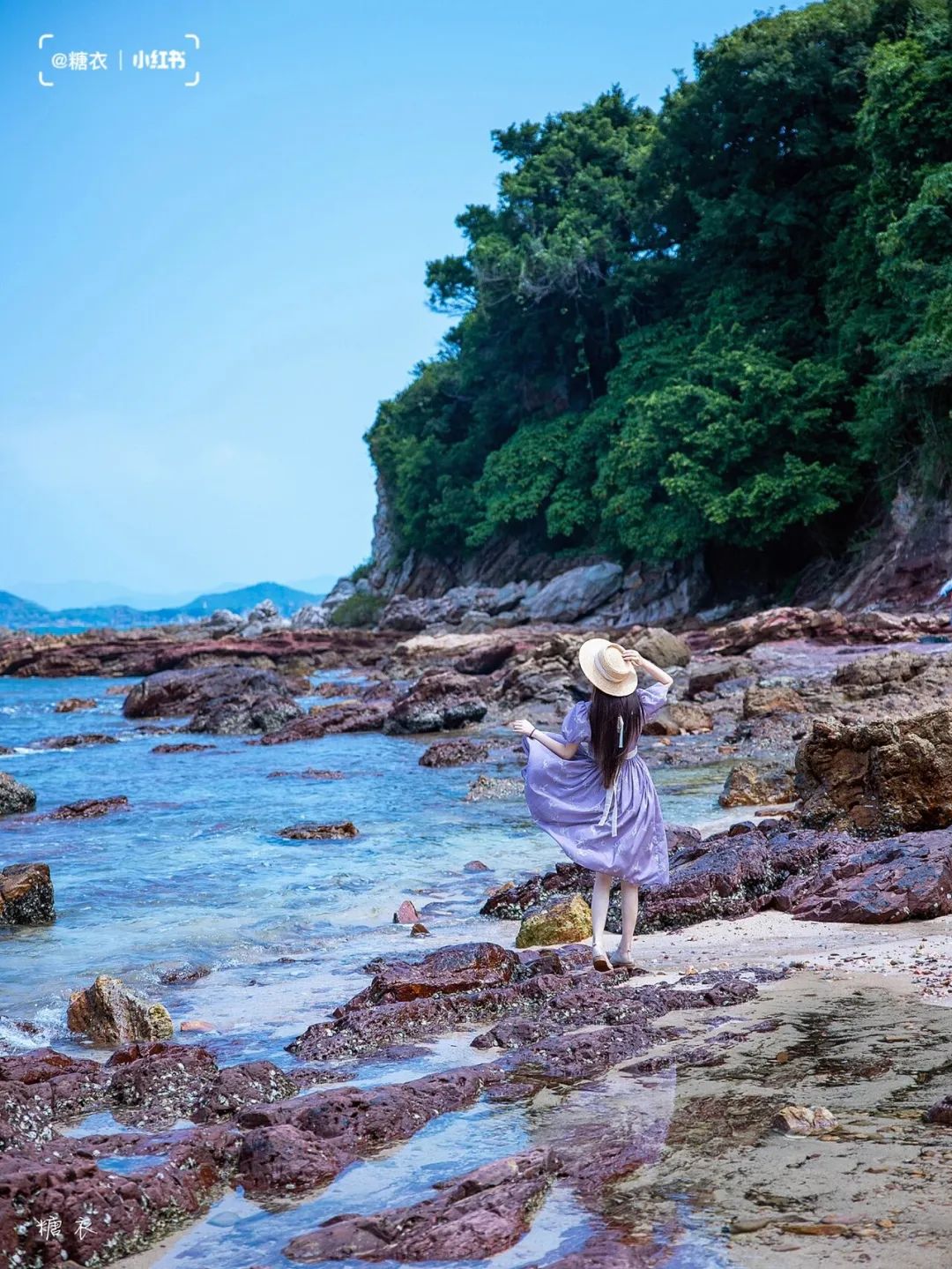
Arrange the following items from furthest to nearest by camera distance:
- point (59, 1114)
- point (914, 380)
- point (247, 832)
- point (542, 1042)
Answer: point (914, 380) < point (247, 832) < point (542, 1042) < point (59, 1114)

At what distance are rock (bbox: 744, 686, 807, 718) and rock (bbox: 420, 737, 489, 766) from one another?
3.90 metres

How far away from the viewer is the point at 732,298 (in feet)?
128

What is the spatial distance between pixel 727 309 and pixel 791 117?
5.74 m

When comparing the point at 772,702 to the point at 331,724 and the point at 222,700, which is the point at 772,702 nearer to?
the point at 331,724

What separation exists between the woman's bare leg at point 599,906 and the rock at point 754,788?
5.08 meters

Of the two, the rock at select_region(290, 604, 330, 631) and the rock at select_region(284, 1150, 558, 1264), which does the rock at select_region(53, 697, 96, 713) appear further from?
the rock at select_region(284, 1150, 558, 1264)

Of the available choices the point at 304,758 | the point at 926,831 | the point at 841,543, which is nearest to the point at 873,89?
the point at 841,543

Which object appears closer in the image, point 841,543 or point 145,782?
point 145,782

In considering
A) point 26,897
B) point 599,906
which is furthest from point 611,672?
point 26,897

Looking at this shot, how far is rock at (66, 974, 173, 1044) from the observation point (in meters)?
6.07

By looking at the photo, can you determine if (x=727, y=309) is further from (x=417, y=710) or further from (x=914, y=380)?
(x=417, y=710)

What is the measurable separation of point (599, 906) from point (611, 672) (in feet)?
4.16

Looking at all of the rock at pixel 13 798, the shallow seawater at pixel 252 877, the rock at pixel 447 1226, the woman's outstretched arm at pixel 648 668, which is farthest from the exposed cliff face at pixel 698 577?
the rock at pixel 447 1226

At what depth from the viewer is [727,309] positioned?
38.5m
